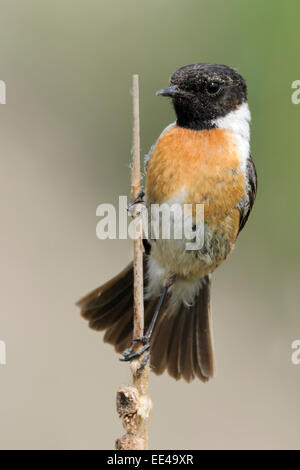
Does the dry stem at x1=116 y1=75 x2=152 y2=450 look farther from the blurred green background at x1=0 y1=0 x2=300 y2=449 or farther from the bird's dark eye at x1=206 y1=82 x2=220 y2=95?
the blurred green background at x1=0 y1=0 x2=300 y2=449

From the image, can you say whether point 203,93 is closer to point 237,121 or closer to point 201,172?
point 237,121

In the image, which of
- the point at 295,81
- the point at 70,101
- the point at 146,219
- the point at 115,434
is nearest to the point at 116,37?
the point at 70,101

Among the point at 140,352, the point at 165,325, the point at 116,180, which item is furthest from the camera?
the point at 116,180

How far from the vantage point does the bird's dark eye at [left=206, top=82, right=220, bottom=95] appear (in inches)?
144

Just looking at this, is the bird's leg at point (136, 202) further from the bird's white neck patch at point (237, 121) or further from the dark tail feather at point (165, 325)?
the dark tail feather at point (165, 325)

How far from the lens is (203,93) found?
367 cm

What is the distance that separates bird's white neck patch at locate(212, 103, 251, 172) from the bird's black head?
3cm

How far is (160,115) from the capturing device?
18.5ft

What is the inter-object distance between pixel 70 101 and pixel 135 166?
3079 millimetres

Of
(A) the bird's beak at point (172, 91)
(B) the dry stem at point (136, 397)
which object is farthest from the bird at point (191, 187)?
(B) the dry stem at point (136, 397)

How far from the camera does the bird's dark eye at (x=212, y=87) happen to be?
3.66m

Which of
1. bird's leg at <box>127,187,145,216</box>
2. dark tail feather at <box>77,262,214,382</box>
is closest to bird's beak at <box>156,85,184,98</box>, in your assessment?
bird's leg at <box>127,187,145,216</box>

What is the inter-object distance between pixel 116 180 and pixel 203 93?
229cm

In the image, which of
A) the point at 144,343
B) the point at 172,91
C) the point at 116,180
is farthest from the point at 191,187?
the point at 116,180
